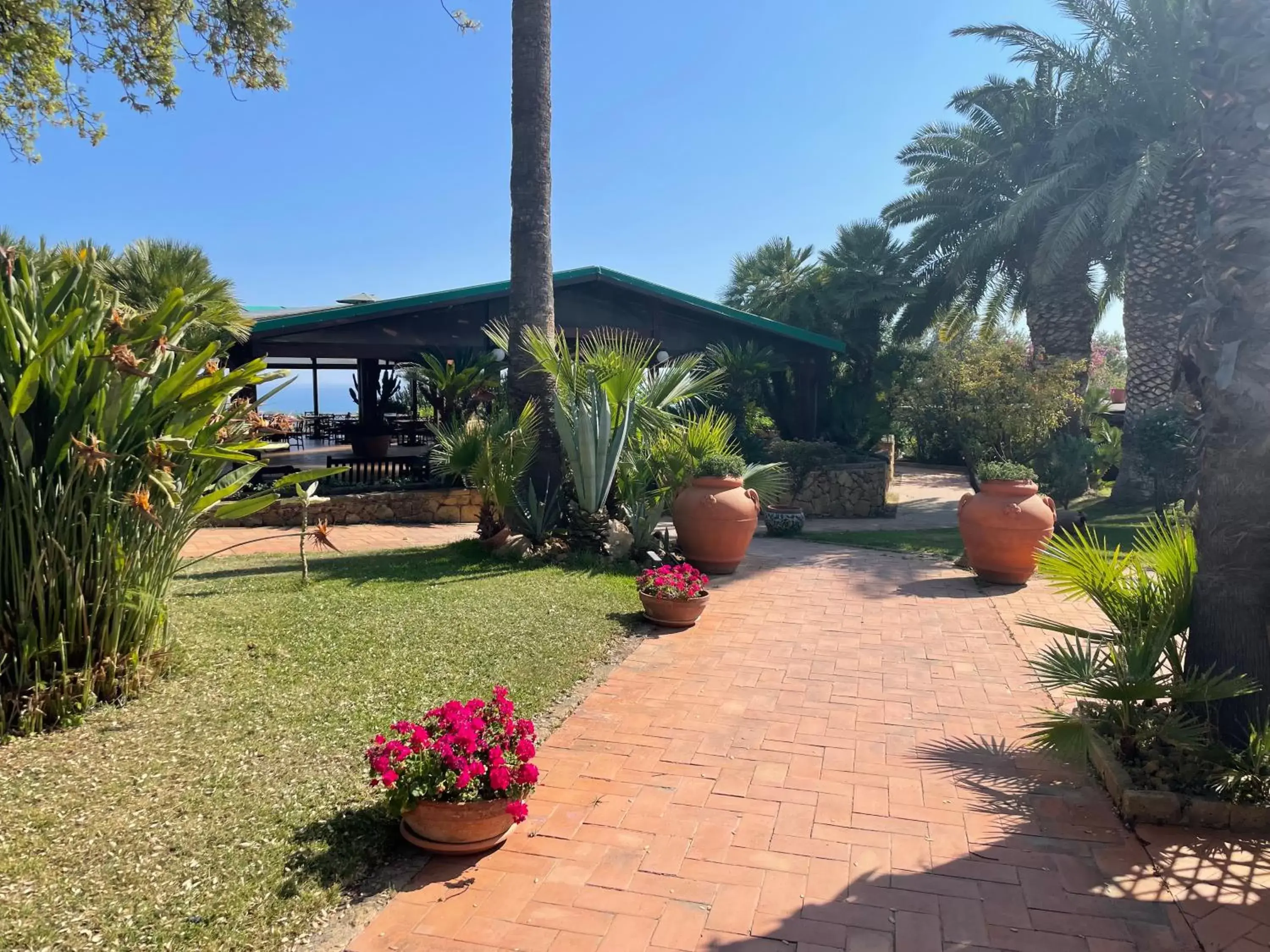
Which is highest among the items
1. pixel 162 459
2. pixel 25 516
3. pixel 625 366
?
pixel 625 366

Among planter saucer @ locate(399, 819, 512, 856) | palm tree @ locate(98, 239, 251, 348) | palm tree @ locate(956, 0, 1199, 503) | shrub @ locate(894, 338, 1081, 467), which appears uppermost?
palm tree @ locate(956, 0, 1199, 503)

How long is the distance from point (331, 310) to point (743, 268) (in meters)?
16.1

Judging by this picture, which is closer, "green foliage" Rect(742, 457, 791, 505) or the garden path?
the garden path

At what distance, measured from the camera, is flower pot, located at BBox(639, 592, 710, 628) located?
6734 millimetres

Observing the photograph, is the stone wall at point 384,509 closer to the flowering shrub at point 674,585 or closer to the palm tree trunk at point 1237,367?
the flowering shrub at point 674,585

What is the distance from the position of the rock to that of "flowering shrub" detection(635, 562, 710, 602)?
6.61ft

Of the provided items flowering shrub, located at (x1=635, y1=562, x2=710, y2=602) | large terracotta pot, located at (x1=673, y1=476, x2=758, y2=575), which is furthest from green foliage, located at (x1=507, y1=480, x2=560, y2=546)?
flowering shrub, located at (x1=635, y1=562, x2=710, y2=602)

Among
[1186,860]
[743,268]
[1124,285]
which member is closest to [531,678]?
[1186,860]

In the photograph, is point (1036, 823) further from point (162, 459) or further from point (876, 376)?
point (876, 376)

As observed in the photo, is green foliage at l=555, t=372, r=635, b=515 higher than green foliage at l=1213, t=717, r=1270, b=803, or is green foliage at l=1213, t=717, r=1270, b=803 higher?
green foliage at l=555, t=372, r=635, b=515

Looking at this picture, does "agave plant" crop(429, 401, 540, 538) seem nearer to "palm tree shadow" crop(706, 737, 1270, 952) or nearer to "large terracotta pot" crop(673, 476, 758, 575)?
"large terracotta pot" crop(673, 476, 758, 575)

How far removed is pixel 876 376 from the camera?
70.1 feet

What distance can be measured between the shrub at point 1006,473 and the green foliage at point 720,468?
2.65 meters

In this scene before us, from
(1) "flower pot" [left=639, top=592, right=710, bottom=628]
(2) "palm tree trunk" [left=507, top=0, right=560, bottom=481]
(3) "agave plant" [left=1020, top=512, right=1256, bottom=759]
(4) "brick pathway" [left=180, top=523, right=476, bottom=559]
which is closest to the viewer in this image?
(3) "agave plant" [left=1020, top=512, right=1256, bottom=759]
